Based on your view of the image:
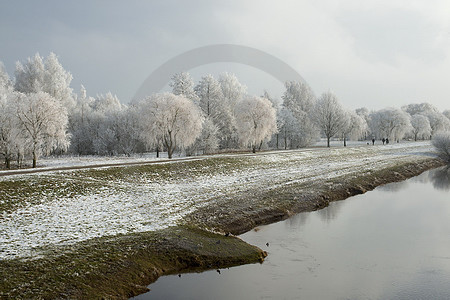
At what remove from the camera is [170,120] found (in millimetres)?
49625

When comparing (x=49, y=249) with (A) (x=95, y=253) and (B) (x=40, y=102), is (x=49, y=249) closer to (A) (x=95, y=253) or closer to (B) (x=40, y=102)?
(A) (x=95, y=253)

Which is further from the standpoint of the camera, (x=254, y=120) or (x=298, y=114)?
(x=298, y=114)

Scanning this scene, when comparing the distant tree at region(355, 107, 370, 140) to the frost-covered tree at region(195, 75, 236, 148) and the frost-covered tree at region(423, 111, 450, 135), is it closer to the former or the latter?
the frost-covered tree at region(423, 111, 450, 135)

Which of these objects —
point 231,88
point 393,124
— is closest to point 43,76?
point 231,88

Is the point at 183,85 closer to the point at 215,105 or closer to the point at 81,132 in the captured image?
the point at 215,105

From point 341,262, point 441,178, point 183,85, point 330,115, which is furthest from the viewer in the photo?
point 330,115

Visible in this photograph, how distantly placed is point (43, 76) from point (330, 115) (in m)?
62.1

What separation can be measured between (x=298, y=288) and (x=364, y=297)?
7.53 ft

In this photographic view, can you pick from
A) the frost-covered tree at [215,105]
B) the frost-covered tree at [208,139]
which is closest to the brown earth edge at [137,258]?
the frost-covered tree at [208,139]

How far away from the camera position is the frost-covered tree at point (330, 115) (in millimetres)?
82250

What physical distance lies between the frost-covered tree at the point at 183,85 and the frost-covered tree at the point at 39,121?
27824 mm

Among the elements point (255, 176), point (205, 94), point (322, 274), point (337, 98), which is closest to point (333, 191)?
point (255, 176)

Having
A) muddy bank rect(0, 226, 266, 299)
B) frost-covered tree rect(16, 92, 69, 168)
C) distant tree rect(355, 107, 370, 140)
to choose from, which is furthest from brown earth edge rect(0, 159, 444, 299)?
distant tree rect(355, 107, 370, 140)

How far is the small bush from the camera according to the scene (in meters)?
60.5
